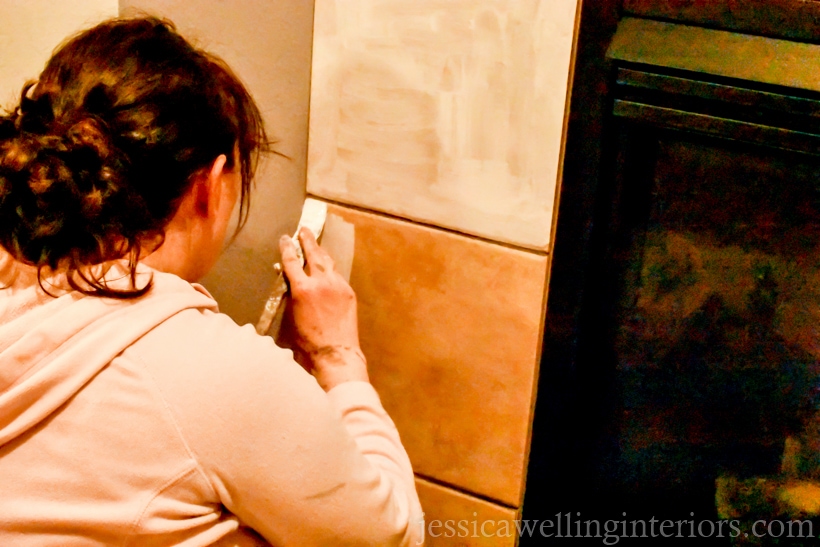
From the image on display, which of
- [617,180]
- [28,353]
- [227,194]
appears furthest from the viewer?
[617,180]

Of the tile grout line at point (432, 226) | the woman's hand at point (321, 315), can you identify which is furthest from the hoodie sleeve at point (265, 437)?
the tile grout line at point (432, 226)

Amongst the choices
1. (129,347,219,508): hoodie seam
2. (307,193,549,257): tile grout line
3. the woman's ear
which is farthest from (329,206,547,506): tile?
(129,347,219,508): hoodie seam

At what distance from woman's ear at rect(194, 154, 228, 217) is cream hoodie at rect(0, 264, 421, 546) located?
76 mm

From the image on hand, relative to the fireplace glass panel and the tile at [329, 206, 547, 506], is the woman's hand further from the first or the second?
the fireplace glass panel

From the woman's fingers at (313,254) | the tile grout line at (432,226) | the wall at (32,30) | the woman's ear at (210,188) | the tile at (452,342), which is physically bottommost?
the tile at (452,342)

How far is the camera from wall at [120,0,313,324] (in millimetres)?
714

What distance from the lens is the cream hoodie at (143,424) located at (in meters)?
0.50

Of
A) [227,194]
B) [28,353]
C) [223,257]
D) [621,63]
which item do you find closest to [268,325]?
[223,257]

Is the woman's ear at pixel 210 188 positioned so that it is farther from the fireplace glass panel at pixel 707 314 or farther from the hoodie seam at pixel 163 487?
the fireplace glass panel at pixel 707 314

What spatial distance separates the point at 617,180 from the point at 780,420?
304mm

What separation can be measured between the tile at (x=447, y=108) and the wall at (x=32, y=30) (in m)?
0.22

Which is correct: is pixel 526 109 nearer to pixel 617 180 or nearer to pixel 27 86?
pixel 617 180

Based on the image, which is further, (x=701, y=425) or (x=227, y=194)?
(x=701, y=425)

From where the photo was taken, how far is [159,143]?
548 millimetres
